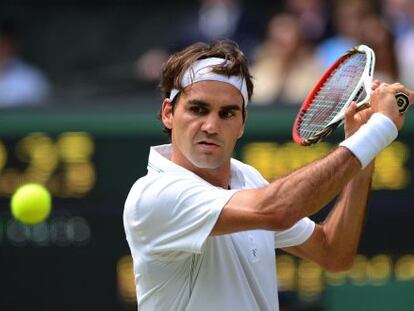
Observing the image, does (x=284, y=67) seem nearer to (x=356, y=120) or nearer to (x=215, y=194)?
(x=356, y=120)

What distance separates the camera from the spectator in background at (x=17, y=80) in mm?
9438

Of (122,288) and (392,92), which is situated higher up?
(392,92)

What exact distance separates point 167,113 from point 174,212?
455 millimetres

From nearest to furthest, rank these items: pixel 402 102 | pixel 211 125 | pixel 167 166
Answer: pixel 402 102, pixel 211 125, pixel 167 166

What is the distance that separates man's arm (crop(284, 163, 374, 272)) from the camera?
4656mm

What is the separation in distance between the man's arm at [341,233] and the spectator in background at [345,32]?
4.18 meters

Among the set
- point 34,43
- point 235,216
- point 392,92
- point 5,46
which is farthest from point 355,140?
point 34,43

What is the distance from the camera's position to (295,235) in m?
4.64

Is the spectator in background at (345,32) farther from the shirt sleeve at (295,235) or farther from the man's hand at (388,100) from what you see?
the man's hand at (388,100)

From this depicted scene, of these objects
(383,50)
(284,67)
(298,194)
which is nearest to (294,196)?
(298,194)

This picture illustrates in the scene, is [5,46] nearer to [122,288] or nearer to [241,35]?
[241,35]

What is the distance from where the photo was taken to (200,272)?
4188 mm

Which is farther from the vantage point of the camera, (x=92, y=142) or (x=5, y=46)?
(x=5, y=46)

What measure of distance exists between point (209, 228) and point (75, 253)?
3714 millimetres
